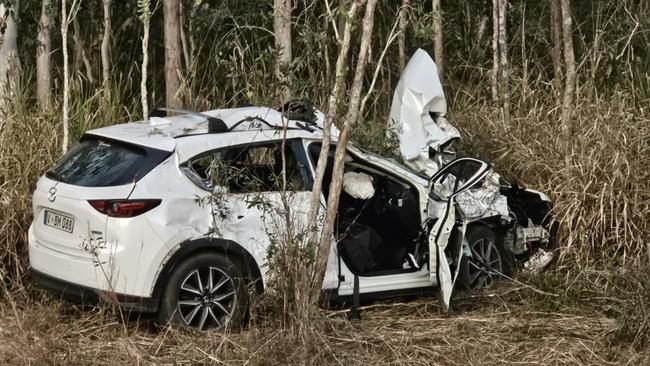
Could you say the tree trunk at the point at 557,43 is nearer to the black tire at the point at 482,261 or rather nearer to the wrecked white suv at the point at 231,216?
the wrecked white suv at the point at 231,216

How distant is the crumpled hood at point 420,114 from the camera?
9.31 meters

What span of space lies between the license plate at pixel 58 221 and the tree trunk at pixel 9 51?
319 cm

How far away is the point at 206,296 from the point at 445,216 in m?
1.90

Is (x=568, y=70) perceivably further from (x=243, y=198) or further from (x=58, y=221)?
(x=58, y=221)

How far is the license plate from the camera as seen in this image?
7.71 meters

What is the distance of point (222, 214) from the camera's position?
7.75 m

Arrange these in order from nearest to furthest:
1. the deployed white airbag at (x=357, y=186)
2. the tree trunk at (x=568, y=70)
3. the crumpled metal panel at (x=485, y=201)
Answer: the deployed white airbag at (x=357, y=186) → the crumpled metal panel at (x=485, y=201) → the tree trunk at (x=568, y=70)

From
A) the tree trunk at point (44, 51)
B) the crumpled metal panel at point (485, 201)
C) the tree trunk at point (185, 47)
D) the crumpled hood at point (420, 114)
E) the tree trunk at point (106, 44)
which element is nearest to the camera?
the crumpled metal panel at point (485, 201)

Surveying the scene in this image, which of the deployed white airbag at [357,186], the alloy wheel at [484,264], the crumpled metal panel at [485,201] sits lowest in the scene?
the alloy wheel at [484,264]

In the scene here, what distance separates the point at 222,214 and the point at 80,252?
40.0 inches

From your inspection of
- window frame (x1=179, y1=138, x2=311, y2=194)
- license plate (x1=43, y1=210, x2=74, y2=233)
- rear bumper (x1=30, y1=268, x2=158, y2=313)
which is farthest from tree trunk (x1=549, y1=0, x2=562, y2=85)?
license plate (x1=43, y1=210, x2=74, y2=233)

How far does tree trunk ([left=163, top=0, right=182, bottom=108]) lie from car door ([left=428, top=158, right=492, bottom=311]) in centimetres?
360

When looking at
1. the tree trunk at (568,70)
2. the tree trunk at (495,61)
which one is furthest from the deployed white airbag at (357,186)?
the tree trunk at (495,61)

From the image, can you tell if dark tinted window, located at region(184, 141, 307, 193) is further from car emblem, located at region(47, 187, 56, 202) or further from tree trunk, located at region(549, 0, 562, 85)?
tree trunk, located at region(549, 0, 562, 85)
